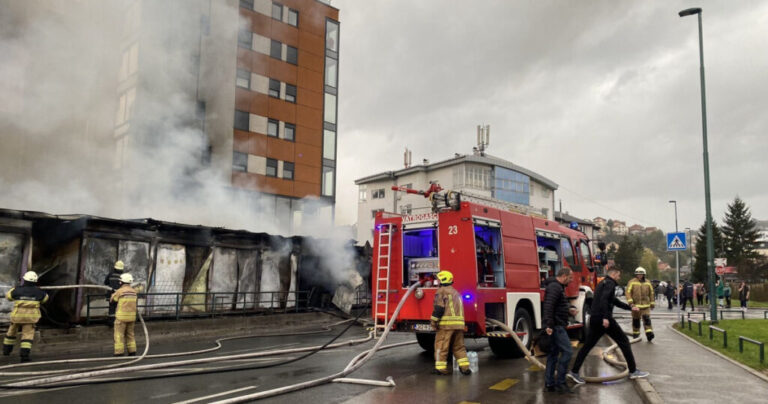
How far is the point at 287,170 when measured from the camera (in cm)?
3097

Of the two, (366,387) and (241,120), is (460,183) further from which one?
(366,387)

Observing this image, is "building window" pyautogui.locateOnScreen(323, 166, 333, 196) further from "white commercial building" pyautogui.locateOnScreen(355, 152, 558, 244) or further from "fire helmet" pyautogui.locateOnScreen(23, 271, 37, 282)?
"fire helmet" pyautogui.locateOnScreen(23, 271, 37, 282)

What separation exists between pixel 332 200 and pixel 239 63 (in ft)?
32.8

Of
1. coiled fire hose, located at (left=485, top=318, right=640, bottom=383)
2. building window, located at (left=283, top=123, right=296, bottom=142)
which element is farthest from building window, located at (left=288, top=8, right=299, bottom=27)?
coiled fire hose, located at (left=485, top=318, right=640, bottom=383)

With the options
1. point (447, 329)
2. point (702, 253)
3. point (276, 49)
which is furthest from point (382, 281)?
point (702, 253)

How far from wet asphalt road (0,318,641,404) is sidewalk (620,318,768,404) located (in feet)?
1.76

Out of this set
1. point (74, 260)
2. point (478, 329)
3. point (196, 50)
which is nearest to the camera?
point (478, 329)

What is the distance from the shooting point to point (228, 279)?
53.3 feet

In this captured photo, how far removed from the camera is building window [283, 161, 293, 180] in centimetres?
3080

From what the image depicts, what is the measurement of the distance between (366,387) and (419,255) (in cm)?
355

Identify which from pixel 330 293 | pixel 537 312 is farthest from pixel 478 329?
pixel 330 293

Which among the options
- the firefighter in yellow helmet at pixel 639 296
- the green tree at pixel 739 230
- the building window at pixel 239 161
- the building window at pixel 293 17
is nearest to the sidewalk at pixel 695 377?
the firefighter in yellow helmet at pixel 639 296

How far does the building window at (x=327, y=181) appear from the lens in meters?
32.8

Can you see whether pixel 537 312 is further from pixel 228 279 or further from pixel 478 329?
pixel 228 279
